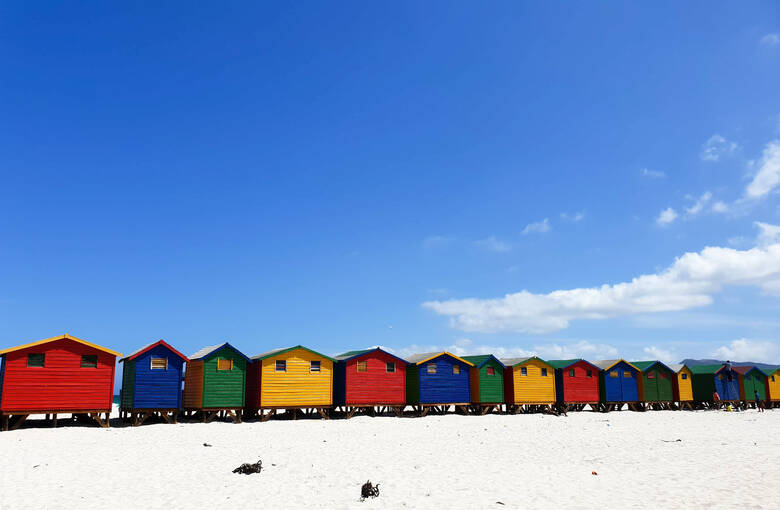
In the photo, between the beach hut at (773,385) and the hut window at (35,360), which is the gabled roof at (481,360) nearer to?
the hut window at (35,360)

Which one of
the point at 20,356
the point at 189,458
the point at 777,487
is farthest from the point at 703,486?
the point at 20,356

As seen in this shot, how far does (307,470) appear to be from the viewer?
20109 millimetres

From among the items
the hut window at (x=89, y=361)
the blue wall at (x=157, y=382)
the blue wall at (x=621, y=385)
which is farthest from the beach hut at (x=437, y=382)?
the hut window at (x=89, y=361)

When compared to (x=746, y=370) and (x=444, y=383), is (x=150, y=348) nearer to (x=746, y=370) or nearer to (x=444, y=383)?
(x=444, y=383)

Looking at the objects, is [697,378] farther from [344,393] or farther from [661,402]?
[344,393]

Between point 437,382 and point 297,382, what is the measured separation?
38.0 feet

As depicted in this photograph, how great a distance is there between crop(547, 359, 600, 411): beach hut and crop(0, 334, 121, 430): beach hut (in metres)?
36.6

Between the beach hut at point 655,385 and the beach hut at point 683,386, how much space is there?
0.49 metres

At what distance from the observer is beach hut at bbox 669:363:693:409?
6176cm

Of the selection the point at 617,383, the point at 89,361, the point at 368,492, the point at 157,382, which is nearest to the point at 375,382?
the point at 157,382

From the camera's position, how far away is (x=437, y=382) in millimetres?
46344

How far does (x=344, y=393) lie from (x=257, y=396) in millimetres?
6254

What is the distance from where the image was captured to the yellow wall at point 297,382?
39438 mm

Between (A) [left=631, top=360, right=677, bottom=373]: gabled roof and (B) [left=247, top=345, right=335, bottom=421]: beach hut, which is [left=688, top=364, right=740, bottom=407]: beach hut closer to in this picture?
(A) [left=631, top=360, right=677, bottom=373]: gabled roof
